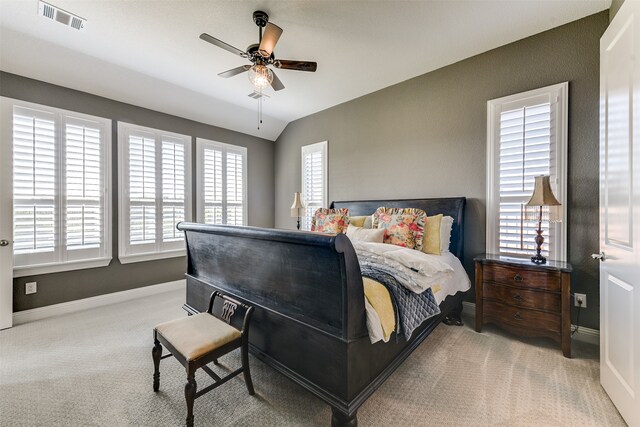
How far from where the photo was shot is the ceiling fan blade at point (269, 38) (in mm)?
2086

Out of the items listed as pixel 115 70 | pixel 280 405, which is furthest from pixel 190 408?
pixel 115 70

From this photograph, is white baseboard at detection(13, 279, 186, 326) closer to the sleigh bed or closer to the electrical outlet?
the sleigh bed

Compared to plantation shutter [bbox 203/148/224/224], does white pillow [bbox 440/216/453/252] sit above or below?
below

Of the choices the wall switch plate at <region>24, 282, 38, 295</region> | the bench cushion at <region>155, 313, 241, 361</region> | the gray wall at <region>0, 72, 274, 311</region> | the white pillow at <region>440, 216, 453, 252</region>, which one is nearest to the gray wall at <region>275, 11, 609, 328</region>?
the white pillow at <region>440, 216, 453, 252</region>

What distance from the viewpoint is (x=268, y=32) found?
212 centimetres

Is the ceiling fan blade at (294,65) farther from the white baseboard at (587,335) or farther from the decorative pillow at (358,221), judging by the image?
the white baseboard at (587,335)

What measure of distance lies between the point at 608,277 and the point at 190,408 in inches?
109

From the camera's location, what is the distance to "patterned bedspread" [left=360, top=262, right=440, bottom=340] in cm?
164

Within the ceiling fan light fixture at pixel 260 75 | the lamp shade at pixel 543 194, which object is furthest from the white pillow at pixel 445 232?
the ceiling fan light fixture at pixel 260 75

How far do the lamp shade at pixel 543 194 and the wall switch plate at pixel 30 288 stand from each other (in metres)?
5.37

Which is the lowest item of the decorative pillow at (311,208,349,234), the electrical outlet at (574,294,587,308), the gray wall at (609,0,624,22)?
the electrical outlet at (574,294,587,308)

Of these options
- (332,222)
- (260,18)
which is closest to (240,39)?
(260,18)

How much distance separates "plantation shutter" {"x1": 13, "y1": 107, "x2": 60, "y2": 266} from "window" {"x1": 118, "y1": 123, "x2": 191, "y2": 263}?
67cm

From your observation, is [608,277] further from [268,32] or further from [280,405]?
[268,32]
